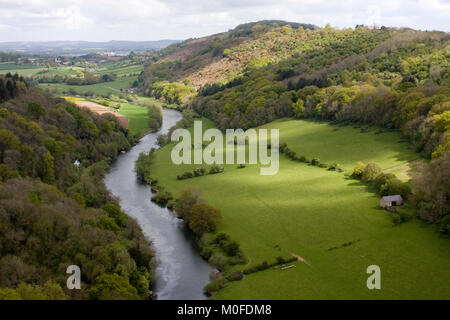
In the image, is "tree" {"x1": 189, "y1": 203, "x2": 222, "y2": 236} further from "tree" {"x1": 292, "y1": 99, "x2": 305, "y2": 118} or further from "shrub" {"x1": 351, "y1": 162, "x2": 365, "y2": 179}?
"tree" {"x1": 292, "y1": 99, "x2": 305, "y2": 118}

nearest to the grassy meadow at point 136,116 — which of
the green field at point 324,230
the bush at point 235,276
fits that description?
the green field at point 324,230

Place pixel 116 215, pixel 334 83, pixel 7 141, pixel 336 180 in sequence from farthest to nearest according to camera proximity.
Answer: pixel 334 83, pixel 7 141, pixel 336 180, pixel 116 215

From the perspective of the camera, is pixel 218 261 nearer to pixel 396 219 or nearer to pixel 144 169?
pixel 396 219

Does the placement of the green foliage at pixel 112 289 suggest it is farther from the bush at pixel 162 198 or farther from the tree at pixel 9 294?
the bush at pixel 162 198

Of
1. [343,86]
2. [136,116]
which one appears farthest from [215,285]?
[136,116]

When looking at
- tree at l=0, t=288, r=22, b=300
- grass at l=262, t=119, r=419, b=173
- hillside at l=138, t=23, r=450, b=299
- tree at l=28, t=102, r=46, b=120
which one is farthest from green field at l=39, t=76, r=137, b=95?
tree at l=0, t=288, r=22, b=300
